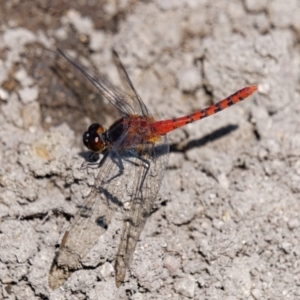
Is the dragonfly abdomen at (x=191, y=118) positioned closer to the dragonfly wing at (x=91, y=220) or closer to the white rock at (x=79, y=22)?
the dragonfly wing at (x=91, y=220)

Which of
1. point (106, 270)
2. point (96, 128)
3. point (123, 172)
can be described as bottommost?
point (106, 270)

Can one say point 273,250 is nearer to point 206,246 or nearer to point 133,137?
point 206,246

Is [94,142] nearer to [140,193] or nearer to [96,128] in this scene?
[96,128]

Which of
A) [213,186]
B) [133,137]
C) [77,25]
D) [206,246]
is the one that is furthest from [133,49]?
[206,246]

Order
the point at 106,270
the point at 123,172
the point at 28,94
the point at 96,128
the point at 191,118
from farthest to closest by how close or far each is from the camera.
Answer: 1. the point at 28,94
2. the point at 191,118
3. the point at 96,128
4. the point at 123,172
5. the point at 106,270

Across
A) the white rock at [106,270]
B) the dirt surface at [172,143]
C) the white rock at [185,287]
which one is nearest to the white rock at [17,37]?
the dirt surface at [172,143]


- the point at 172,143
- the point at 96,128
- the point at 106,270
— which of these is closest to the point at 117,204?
the point at 106,270
